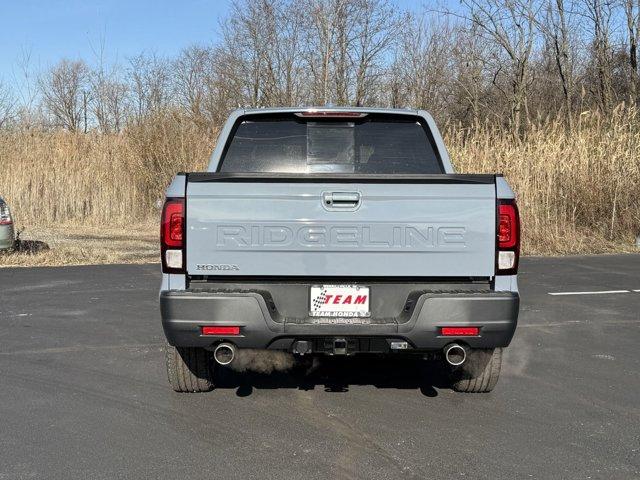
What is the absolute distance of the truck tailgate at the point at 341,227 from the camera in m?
3.92

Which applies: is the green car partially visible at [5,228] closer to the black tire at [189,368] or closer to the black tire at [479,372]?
the black tire at [189,368]

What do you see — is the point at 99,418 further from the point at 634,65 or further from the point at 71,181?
the point at 634,65

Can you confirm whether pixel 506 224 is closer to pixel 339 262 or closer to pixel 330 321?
pixel 339 262

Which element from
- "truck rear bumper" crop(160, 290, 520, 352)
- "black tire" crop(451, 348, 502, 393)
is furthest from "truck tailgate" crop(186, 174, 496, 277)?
"black tire" crop(451, 348, 502, 393)

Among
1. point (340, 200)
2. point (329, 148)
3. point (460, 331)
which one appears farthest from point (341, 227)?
point (329, 148)

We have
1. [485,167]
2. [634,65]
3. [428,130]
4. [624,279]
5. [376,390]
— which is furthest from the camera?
[634,65]

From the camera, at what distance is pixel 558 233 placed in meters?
14.2

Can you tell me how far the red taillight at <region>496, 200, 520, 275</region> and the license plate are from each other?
0.78 m

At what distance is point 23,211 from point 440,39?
→ 19.9 m

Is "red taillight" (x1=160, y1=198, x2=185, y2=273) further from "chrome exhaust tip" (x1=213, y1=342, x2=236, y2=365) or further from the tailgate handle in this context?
the tailgate handle

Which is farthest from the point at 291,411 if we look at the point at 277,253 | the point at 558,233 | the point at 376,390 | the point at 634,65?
the point at 634,65

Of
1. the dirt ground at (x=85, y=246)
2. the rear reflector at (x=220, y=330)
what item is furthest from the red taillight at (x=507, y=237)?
the dirt ground at (x=85, y=246)

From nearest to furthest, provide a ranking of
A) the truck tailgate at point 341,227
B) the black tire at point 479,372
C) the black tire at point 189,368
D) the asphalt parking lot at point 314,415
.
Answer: the asphalt parking lot at point 314,415 → the truck tailgate at point 341,227 → the black tire at point 189,368 → the black tire at point 479,372

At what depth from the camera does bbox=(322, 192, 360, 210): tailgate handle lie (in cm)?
395
